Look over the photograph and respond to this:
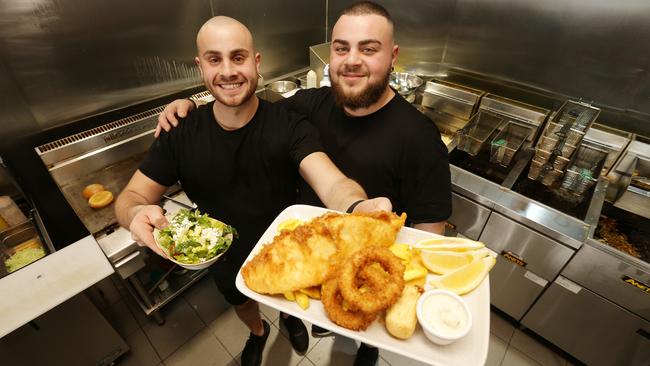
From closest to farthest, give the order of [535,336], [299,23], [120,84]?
1. [120,84]
2. [535,336]
3. [299,23]

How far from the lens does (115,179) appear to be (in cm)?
272

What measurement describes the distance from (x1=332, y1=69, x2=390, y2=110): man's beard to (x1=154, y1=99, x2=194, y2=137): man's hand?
1117 mm

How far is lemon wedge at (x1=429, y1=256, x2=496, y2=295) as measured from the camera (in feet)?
4.09

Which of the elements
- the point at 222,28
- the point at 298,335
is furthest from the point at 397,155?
the point at 298,335

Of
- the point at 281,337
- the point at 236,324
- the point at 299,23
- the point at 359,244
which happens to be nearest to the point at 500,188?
the point at 359,244

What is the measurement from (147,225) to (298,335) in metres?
2.02

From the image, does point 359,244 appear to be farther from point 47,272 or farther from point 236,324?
point 236,324

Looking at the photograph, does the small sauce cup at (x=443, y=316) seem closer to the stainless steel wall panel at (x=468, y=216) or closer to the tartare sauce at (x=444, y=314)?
the tartare sauce at (x=444, y=314)

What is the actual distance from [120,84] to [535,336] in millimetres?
5012

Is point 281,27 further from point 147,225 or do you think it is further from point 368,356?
point 368,356

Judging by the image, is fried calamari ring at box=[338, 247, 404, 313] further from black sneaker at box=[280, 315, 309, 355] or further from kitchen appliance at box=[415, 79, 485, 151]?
kitchen appliance at box=[415, 79, 485, 151]

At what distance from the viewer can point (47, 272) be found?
2.09 meters

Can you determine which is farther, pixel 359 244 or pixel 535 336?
pixel 535 336

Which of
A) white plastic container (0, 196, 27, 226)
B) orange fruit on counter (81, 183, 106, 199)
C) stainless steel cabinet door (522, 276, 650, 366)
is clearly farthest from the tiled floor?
orange fruit on counter (81, 183, 106, 199)
